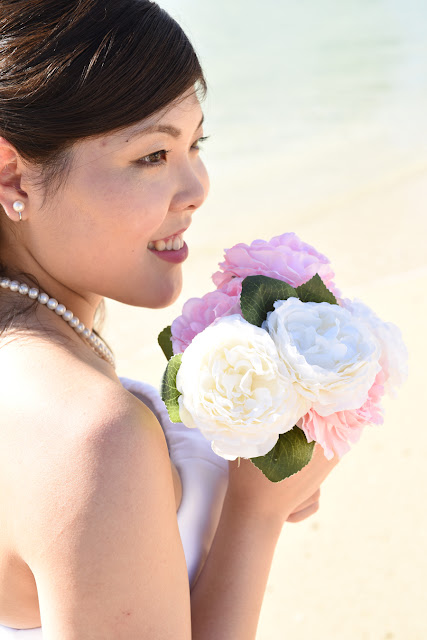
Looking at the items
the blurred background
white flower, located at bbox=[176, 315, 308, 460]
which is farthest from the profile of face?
the blurred background

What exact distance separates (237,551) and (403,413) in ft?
9.08

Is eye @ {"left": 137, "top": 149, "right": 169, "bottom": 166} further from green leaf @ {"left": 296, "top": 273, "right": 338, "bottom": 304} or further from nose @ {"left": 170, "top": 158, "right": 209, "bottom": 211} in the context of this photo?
green leaf @ {"left": 296, "top": 273, "right": 338, "bottom": 304}

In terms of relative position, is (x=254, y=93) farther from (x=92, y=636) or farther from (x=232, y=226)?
(x=92, y=636)

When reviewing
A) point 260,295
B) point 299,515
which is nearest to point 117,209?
point 260,295

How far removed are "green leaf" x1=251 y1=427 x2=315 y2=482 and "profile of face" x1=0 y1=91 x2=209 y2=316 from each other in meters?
0.70

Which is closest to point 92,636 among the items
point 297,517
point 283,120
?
point 297,517

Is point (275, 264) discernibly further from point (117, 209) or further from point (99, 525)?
point (99, 525)

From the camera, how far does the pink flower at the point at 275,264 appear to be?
5.59 ft

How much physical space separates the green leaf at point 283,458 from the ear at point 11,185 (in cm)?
91

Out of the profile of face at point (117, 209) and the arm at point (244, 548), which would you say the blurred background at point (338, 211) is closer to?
the profile of face at point (117, 209)

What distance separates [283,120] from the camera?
1069 cm

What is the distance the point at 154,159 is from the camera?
191 centimetres

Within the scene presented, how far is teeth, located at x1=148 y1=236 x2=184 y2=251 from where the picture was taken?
2055 millimetres

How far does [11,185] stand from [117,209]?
282 millimetres
